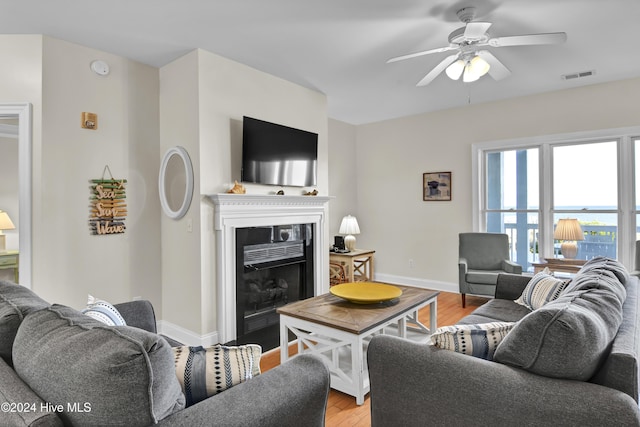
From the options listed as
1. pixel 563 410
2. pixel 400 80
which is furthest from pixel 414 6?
pixel 563 410

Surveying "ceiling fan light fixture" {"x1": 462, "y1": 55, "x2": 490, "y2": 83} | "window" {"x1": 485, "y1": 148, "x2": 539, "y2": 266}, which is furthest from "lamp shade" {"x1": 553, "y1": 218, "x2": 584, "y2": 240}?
"ceiling fan light fixture" {"x1": 462, "y1": 55, "x2": 490, "y2": 83}

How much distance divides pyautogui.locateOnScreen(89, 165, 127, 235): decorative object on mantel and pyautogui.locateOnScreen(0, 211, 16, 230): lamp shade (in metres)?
2.44

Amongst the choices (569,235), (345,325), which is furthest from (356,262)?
(345,325)

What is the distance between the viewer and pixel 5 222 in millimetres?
4477

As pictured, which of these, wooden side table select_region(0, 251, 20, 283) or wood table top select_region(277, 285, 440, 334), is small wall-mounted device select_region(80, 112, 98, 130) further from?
wooden side table select_region(0, 251, 20, 283)

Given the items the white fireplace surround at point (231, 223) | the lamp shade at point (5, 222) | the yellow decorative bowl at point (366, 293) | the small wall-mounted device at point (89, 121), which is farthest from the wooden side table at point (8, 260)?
the yellow decorative bowl at point (366, 293)

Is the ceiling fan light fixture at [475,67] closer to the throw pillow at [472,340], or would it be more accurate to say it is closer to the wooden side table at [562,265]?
the throw pillow at [472,340]

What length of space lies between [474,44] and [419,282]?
12.0 ft

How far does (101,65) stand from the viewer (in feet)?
10.1

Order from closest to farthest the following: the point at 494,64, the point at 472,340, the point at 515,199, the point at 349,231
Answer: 1. the point at 472,340
2. the point at 494,64
3. the point at 515,199
4. the point at 349,231

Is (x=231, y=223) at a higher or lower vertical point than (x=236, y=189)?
lower

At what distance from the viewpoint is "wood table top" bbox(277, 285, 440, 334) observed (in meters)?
2.22

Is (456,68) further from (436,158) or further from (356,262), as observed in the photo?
(356,262)

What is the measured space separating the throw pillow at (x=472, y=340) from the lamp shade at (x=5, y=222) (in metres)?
5.38
